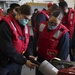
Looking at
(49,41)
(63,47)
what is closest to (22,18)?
(49,41)

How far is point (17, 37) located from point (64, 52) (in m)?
0.52

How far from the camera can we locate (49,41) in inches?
98.1

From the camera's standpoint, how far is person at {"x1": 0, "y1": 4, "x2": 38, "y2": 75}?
86.4 inches

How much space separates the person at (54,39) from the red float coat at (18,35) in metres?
0.21

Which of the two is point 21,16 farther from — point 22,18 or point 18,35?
point 18,35

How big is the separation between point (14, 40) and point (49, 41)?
1.35 feet

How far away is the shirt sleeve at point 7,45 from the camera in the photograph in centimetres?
219

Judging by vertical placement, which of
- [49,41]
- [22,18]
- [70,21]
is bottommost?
[70,21]

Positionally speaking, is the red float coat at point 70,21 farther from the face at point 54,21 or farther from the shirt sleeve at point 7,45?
the shirt sleeve at point 7,45

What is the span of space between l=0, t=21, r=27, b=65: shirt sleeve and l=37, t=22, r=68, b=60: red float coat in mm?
408

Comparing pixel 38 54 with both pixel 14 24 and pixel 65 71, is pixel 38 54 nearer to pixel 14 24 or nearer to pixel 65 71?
pixel 14 24

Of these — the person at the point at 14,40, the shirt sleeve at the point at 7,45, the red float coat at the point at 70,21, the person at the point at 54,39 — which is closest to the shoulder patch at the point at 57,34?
the person at the point at 54,39

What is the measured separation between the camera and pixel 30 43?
2662 millimetres

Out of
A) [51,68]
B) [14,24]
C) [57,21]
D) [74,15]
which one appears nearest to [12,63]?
[14,24]
